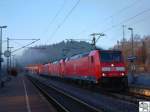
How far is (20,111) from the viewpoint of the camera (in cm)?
1731

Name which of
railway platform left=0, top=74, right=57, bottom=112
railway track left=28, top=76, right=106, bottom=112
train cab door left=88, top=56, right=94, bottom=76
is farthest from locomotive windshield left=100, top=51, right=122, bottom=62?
railway platform left=0, top=74, right=57, bottom=112

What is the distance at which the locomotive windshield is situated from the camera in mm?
33406

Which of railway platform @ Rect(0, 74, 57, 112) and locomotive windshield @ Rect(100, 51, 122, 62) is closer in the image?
railway platform @ Rect(0, 74, 57, 112)

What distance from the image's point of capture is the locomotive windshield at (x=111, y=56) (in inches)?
1315

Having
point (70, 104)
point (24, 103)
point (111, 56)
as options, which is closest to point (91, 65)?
point (111, 56)

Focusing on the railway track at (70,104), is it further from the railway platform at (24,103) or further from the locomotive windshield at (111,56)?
the locomotive windshield at (111,56)

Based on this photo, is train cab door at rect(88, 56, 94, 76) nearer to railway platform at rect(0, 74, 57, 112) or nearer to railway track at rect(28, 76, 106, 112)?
railway track at rect(28, 76, 106, 112)

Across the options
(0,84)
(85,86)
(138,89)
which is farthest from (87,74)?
(0,84)

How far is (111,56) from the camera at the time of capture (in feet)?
111

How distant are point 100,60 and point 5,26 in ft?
78.9

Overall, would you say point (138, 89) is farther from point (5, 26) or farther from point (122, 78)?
point (5, 26)

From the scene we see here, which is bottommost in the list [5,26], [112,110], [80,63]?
[112,110]

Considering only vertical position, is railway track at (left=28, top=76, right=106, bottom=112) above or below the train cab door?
below

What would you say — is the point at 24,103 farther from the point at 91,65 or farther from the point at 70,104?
the point at 91,65
